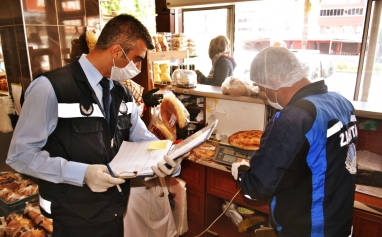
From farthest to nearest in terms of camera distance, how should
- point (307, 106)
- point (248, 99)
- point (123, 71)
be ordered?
point (248, 99)
point (123, 71)
point (307, 106)

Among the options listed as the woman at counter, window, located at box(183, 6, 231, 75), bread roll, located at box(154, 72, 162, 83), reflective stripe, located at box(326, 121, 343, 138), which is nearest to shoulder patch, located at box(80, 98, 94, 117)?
reflective stripe, located at box(326, 121, 343, 138)

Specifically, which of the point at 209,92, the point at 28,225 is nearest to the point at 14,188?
the point at 28,225

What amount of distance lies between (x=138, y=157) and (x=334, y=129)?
867mm

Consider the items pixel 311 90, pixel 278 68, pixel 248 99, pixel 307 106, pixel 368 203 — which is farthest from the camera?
pixel 248 99

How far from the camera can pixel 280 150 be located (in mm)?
1143

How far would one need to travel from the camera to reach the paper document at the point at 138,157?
4.03 ft

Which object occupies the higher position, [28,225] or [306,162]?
[306,162]

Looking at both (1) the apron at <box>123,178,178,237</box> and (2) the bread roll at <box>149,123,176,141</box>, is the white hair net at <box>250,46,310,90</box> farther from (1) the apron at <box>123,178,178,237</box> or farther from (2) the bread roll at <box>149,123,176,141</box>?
(1) the apron at <box>123,178,178,237</box>

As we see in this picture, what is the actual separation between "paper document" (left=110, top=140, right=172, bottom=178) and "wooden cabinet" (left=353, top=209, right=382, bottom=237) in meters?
1.13

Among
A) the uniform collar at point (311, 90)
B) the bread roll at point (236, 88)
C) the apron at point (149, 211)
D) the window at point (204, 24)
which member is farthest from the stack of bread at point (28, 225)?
the window at point (204, 24)

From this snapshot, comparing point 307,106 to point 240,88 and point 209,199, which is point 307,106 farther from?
point 209,199

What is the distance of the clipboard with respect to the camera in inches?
47.7

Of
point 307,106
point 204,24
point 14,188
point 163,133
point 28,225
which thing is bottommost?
point 28,225

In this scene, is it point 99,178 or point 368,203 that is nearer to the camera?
point 99,178
